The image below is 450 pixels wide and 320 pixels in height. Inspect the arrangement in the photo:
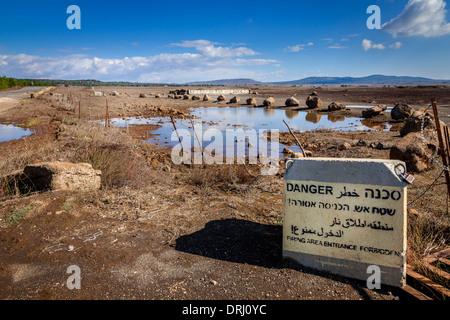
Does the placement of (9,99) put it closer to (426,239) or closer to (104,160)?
(104,160)

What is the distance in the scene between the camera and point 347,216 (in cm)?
309

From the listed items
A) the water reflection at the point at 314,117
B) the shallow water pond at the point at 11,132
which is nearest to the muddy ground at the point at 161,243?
the shallow water pond at the point at 11,132

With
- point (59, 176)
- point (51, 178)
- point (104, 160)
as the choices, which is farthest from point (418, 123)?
point (51, 178)

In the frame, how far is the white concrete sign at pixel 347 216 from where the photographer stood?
2.92m

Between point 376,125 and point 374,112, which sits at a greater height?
point 374,112

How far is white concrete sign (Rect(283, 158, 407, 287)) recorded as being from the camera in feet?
9.59

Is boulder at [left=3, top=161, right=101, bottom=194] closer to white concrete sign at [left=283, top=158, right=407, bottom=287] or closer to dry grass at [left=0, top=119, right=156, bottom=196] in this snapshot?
dry grass at [left=0, top=119, right=156, bottom=196]

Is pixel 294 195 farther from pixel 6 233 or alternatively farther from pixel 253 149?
pixel 253 149
